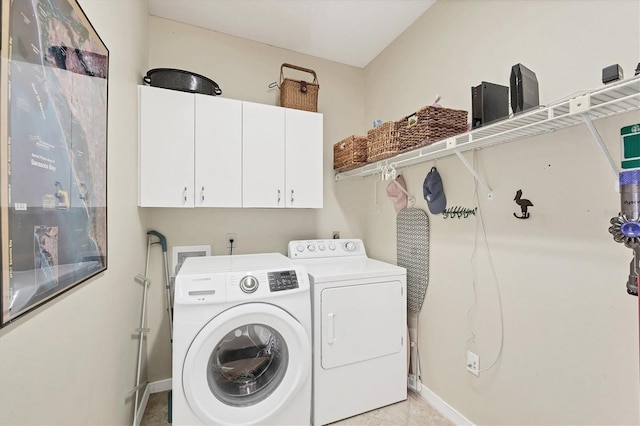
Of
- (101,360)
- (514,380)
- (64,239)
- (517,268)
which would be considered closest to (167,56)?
(64,239)

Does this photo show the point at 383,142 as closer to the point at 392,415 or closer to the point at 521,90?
the point at 521,90

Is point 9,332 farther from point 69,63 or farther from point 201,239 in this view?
point 201,239

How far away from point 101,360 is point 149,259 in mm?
1102

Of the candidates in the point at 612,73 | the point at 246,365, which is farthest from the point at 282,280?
the point at 612,73

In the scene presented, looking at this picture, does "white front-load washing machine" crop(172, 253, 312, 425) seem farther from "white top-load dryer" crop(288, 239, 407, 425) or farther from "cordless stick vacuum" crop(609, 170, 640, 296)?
"cordless stick vacuum" crop(609, 170, 640, 296)

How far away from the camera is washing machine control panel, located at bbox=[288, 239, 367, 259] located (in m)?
2.36

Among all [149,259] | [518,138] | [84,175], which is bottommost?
[149,259]

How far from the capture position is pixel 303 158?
226cm

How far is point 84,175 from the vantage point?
37.5 inches

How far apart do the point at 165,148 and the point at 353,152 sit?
53.2 inches

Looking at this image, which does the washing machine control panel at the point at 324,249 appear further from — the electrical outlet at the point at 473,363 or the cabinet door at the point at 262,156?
the electrical outlet at the point at 473,363

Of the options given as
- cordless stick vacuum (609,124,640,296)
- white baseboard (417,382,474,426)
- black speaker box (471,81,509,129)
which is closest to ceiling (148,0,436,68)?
black speaker box (471,81,509,129)

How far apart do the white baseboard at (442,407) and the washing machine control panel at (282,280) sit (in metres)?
1.30

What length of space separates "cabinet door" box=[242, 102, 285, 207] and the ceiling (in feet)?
2.28
